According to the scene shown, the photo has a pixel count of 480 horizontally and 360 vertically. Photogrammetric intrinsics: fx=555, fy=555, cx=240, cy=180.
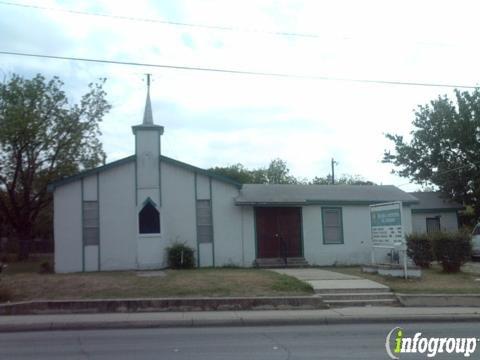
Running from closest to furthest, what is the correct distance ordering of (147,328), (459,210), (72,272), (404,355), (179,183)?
(404,355) < (147,328) < (72,272) < (179,183) < (459,210)

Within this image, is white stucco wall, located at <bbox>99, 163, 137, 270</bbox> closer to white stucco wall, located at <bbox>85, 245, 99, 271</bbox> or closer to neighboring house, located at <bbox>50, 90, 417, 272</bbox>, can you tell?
neighboring house, located at <bbox>50, 90, 417, 272</bbox>

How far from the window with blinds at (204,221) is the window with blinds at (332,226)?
5283 mm

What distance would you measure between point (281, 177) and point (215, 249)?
47.5 m

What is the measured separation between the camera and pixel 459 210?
34.2 m

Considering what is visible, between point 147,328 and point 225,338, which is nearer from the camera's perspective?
point 225,338

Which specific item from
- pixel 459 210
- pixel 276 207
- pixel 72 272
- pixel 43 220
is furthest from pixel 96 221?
pixel 43 220

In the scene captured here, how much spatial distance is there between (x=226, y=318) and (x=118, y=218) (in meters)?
10.7

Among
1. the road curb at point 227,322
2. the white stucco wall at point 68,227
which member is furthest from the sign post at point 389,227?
the white stucco wall at point 68,227

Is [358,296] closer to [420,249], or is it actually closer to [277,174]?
[420,249]

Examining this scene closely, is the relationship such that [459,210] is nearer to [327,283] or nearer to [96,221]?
[327,283]

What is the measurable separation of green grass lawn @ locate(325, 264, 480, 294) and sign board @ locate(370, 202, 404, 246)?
1.36 metres

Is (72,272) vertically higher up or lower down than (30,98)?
lower down

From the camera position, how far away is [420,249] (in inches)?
820

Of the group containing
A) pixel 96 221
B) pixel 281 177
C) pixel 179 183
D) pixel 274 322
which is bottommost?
pixel 274 322
